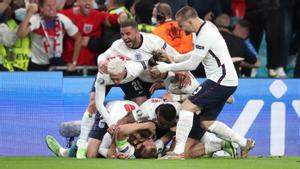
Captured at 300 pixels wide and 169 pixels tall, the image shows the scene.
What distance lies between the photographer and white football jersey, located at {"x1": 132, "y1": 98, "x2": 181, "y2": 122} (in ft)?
50.1

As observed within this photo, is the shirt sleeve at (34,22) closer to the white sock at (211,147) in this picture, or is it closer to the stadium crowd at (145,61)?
the stadium crowd at (145,61)

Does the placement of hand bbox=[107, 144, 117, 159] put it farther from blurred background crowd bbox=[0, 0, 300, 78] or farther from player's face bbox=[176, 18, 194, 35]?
blurred background crowd bbox=[0, 0, 300, 78]

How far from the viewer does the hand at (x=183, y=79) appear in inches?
609

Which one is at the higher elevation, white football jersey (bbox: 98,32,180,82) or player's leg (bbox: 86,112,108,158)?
white football jersey (bbox: 98,32,180,82)

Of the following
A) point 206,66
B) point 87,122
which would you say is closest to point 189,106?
point 206,66

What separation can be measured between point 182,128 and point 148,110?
2.28 ft

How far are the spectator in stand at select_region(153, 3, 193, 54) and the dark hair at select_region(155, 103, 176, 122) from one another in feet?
8.75

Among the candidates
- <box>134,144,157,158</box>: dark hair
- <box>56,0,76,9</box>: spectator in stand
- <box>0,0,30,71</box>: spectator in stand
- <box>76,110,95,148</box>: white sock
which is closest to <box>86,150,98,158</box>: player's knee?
<box>76,110,95,148</box>: white sock

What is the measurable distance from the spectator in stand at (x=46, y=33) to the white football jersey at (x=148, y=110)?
123 inches

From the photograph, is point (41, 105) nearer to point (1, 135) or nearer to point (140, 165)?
point (1, 135)

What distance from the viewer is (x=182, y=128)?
1481 centimetres

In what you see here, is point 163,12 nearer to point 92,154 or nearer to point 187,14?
point 187,14

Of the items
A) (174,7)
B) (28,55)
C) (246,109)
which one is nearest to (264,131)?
(246,109)

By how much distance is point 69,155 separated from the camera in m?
16.1
